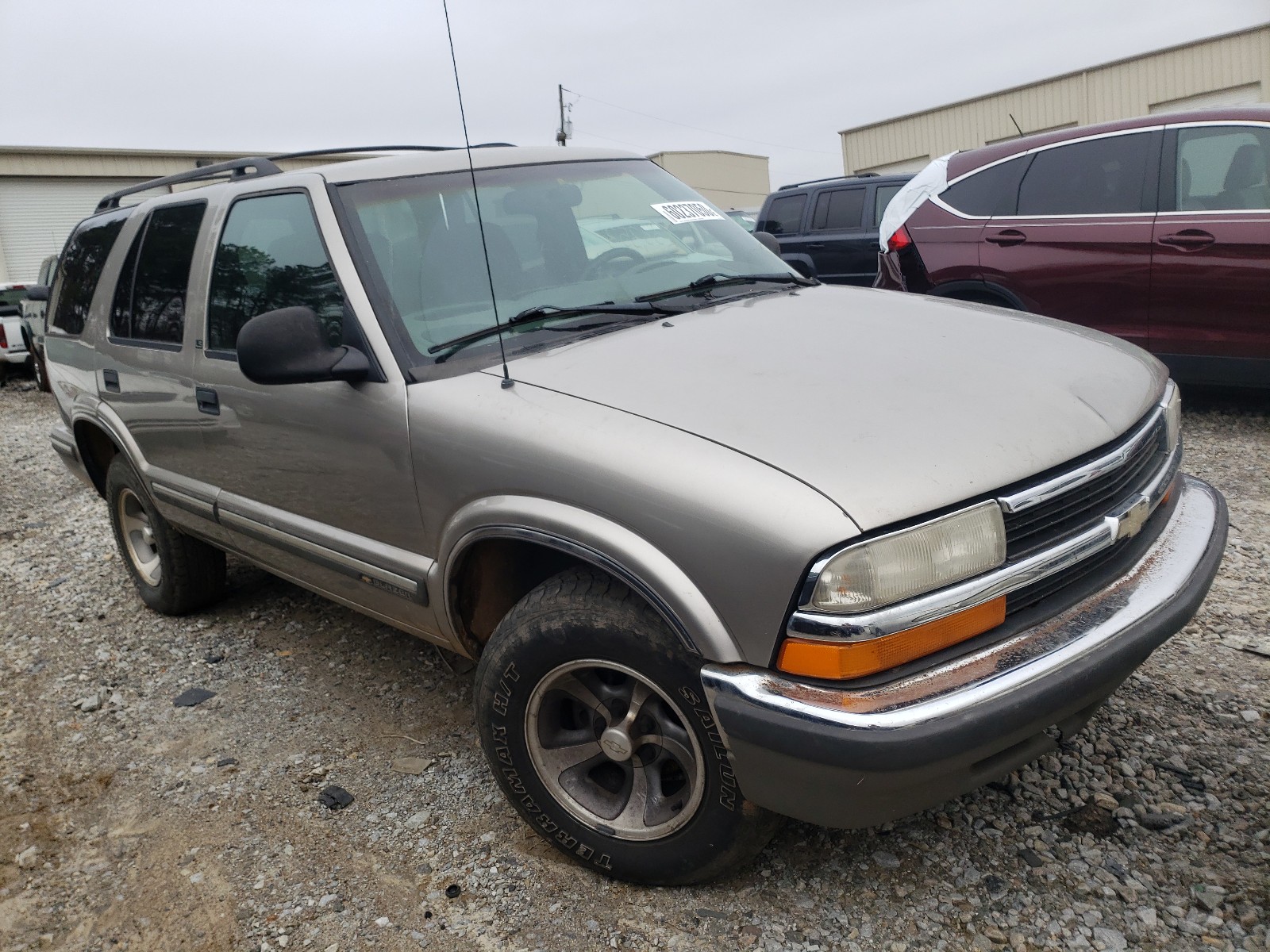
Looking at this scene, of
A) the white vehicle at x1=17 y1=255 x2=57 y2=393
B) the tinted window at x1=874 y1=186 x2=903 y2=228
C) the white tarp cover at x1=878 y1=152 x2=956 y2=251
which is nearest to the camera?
the white tarp cover at x1=878 y1=152 x2=956 y2=251

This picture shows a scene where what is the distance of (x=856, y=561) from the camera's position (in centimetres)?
182

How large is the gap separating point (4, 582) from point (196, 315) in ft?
9.31

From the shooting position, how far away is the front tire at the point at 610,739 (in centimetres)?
211

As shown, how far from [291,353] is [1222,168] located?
5344 mm

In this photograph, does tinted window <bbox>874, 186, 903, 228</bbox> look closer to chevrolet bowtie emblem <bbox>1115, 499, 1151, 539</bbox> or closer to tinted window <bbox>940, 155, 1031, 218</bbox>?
tinted window <bbox>940, 155, 1031, 218</bbox>

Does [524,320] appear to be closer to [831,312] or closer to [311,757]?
[831,312]

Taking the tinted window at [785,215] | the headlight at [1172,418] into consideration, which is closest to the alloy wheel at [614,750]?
the headlight at [1172,418]

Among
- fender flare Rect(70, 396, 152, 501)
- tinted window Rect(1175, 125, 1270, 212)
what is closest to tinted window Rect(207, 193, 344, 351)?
fender flare Rect(70, 396, 152, 501)

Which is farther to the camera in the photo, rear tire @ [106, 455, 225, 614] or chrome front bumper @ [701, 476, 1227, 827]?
rear tire @ [106, 455, 225, 614]

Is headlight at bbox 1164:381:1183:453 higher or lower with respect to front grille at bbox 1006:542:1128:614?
higher

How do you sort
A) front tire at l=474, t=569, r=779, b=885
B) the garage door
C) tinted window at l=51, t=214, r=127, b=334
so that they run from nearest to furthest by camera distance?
front tire at l=474, t=569, r=779, b=885
tinted window at l=51, t=214, r=127, b=334
the garage door

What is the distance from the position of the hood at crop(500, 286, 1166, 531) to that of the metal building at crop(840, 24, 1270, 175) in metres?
18.2

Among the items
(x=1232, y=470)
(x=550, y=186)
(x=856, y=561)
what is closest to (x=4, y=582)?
(x=550, y=186)

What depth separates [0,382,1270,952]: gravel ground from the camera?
2248 millimetres
